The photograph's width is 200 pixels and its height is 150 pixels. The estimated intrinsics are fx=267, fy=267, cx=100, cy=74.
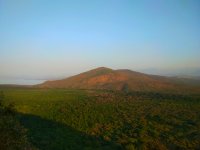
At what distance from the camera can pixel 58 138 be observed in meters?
48.1

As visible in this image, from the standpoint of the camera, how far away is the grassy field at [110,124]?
45188mm

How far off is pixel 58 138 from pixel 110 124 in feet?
41.5

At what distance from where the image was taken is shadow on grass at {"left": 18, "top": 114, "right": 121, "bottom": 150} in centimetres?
4425

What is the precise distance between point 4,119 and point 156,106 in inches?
1977

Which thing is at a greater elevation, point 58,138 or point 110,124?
point 110,124

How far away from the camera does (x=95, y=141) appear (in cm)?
4691

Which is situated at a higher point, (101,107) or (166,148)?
(101,107)

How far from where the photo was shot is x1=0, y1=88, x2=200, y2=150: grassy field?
45188 mm

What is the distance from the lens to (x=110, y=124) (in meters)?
56.2

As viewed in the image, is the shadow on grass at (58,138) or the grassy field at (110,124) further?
the grassy field at (110,124)

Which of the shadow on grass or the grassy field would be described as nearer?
the shadow on grass

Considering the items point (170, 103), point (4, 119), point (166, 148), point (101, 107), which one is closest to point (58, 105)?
point (101, 107)

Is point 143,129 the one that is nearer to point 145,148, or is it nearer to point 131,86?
point 145,148

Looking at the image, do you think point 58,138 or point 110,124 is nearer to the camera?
point 58,138
